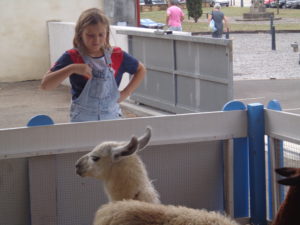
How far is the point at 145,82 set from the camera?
1331 cm

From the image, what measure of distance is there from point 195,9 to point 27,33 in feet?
118

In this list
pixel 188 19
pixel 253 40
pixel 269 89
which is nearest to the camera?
pixel 269 89

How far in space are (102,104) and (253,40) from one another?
31.3 metres

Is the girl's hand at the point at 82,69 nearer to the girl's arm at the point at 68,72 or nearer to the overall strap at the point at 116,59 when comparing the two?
the girl's arm at the point at 68,72

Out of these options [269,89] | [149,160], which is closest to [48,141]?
[149,160]

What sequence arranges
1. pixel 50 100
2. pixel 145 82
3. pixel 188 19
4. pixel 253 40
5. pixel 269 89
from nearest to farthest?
pixel 145 82, pixel 50 100, pixel 269 89, pixel 253 40, pixel 188 19

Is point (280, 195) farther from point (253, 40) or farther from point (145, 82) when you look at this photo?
point (253, 40)

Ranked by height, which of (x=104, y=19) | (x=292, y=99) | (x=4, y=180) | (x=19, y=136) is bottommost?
(x=292, y=99)

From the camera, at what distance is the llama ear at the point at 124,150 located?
429cm

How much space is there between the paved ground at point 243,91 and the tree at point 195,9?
25.9m

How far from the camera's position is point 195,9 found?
54656 mm

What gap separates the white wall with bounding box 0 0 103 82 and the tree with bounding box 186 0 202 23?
114 feet

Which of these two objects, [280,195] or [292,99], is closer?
[280,195]

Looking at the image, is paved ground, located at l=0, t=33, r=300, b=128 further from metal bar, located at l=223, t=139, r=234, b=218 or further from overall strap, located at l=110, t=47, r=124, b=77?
overall strap, located at l=110, t=47, r=124, b=77
